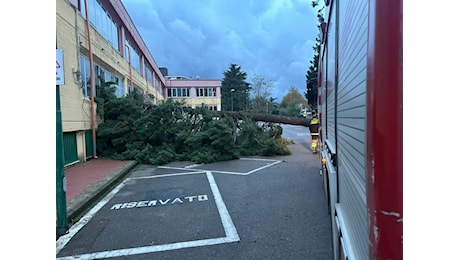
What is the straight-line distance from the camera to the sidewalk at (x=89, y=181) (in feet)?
17.1

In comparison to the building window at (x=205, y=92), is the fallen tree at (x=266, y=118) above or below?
below

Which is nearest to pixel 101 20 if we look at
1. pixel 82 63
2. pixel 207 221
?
pixel 82 63

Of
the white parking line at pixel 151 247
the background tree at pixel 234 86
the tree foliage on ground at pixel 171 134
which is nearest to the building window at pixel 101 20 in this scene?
the tree foliage on ground at pixel 171 134

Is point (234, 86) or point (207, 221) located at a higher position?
point (234, 86)

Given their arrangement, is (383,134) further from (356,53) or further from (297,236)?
(297,236)

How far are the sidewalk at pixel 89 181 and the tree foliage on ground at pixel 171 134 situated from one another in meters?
0.97

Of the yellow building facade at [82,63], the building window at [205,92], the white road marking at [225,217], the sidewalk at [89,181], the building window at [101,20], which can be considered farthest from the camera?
the building window at [205,92]

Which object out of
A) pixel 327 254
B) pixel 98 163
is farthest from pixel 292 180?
pixel 98 163

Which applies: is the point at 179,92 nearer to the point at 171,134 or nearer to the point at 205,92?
the point at 205,92

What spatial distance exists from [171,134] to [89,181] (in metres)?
4.80

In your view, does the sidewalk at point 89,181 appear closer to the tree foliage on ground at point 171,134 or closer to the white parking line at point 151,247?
the white parking line at point 151,247

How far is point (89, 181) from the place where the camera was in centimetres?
708

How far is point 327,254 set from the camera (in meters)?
3.34

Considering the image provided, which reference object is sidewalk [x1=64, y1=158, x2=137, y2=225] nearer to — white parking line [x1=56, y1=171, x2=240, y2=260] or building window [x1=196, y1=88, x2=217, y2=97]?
white parking line [x1=56, y1=171, x2=240, y2=260]
